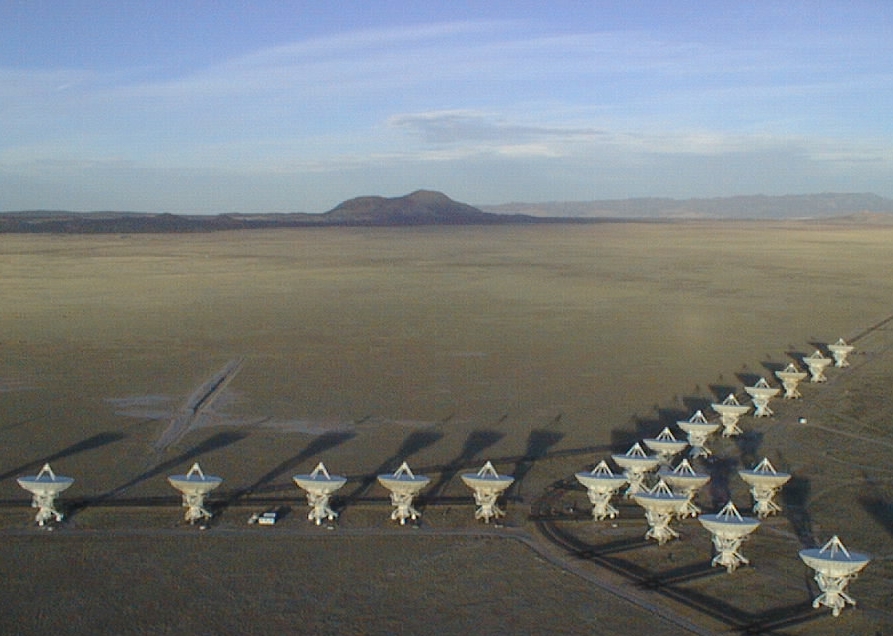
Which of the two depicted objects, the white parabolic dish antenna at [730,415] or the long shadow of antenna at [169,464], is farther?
the white parabolic dish antenna at [730,415]

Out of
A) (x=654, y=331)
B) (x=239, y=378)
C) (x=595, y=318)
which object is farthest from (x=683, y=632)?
(x=595, y=318)

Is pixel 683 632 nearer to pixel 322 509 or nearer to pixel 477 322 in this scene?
pixel 322 509

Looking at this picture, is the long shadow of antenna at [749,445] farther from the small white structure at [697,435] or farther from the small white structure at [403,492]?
the small white structure at [403,492]

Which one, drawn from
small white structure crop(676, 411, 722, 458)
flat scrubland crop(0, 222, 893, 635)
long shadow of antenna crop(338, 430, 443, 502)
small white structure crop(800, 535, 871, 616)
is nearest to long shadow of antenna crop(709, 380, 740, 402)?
flat scrubland crop(0, 222, 893, 635)

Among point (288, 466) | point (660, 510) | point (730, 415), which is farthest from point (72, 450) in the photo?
point (730, 415)

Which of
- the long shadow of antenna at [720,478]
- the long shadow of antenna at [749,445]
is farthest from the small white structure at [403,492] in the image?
the long shadow of antenna at [749,445]

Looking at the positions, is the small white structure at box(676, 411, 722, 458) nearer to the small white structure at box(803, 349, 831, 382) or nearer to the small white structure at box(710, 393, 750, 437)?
the small white structure at box(710, 393, 750, 437)

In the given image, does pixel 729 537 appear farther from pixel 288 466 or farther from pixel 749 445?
pixel 288 466
